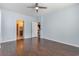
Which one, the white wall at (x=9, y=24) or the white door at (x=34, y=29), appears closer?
the white wall at (x=9, y=24)

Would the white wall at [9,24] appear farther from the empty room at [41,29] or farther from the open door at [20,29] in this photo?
the open door at [20,29]

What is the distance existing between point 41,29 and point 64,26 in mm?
2875

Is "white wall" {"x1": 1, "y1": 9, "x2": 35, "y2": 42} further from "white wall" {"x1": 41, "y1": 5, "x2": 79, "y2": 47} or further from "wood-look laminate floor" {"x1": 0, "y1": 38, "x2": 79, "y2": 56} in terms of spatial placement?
"white wall" {"x1": 41, "y1": 5, "x2": 79, "y2": 47}

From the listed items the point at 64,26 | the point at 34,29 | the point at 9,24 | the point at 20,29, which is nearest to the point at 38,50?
the point at 64,26

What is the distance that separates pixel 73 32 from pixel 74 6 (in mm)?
1399

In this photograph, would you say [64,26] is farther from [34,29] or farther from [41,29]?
[34,29]

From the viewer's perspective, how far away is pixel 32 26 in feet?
29.2

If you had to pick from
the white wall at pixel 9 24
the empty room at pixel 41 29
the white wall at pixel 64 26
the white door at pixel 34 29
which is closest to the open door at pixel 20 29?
the empty room at pixel 41 29

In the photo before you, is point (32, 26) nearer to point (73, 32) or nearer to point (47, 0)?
point (73, 32)

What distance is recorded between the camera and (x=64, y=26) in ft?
20.1

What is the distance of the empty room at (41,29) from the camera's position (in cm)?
478

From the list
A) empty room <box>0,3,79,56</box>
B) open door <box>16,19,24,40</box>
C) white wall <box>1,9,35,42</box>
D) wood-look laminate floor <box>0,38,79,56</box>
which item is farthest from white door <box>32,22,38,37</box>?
wood-look laminate floor <box>0,38,79,56</box>

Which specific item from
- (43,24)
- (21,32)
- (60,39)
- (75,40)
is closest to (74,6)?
(75,40)

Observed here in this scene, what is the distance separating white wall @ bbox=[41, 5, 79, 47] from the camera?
17.6 ft
